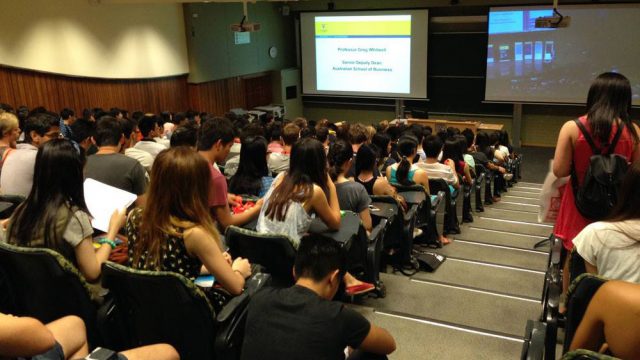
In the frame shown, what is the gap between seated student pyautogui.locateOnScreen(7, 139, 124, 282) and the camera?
2285mm

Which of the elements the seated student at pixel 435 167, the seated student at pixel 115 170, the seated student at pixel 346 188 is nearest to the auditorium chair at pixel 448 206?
the seated student at pixel 435 167

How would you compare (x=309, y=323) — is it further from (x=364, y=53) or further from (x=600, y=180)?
(x=364, y=53)

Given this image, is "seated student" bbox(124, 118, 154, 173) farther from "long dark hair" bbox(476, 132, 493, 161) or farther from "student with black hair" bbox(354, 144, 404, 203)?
"long dark hair" bbox(476, 132, 493, 161)

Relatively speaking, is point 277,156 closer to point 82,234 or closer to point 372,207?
point 372,207

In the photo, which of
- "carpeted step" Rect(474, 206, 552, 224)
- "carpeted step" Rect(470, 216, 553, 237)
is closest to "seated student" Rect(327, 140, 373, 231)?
"carpeted step" Rect(470, 216, 553, 237)

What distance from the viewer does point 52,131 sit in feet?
15.4

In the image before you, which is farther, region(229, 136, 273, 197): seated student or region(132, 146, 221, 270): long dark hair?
region(229, 136, 273, 197): seated student

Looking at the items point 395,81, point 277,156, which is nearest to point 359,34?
point 395,81

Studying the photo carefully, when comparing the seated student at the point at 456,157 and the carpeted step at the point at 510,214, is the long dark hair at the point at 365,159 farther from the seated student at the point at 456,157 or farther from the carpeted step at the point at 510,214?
the carpeted step at the point at 510,214

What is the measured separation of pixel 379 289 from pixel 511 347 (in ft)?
3.15

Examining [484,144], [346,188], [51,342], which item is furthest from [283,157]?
[484,144]

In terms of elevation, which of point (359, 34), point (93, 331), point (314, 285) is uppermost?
point (359, 34)

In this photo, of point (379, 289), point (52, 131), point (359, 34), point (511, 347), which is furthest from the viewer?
point (359, 34)

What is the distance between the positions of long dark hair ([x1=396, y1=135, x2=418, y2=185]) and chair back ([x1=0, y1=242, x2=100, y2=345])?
9.18 feet
